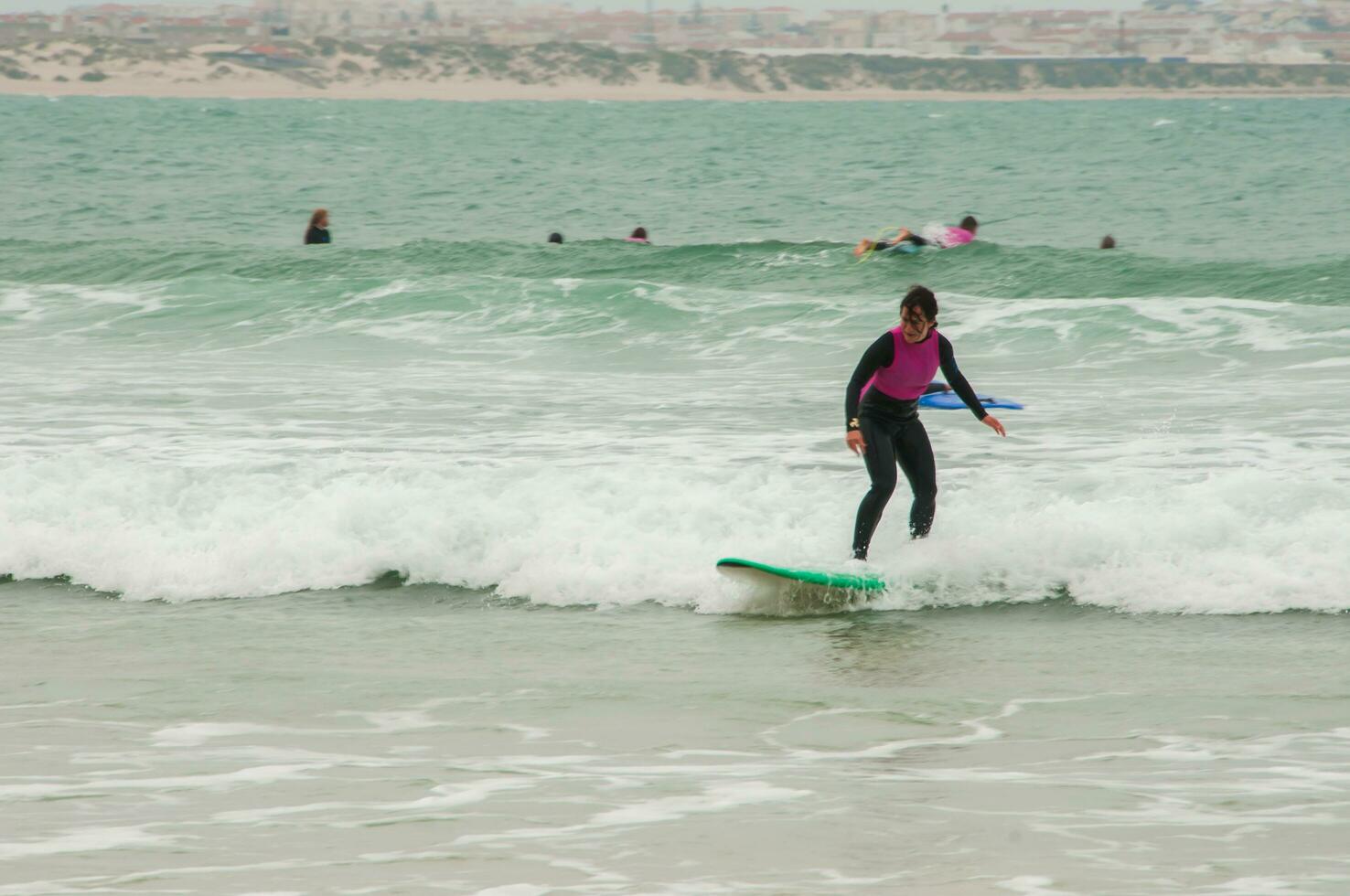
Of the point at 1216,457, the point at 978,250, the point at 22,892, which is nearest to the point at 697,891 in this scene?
the point at 22,892

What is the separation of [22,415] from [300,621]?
5.89 m

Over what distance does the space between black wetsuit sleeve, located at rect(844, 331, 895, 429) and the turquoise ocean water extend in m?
Answer: 0.98

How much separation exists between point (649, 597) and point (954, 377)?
200 cm

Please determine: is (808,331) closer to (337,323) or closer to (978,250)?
(337,323)

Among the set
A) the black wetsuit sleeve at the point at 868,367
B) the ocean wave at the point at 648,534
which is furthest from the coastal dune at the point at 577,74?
the black wetsuit sleeve at the point at 868,367

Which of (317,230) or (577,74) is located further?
(577,74)

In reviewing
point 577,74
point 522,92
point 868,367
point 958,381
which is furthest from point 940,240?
point 577,74

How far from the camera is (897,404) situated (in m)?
8.62

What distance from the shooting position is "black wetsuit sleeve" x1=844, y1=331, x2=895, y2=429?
27.6 ft

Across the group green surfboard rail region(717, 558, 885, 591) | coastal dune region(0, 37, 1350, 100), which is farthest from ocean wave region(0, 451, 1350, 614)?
coastal dune region(0, 37, 1350, 100)

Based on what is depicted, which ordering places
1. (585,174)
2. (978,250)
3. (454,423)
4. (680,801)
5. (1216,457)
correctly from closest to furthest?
(680,801)
(1216,457)
(454,423)
(978,250)
(585,174)

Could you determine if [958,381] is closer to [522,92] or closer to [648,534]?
[648,534]

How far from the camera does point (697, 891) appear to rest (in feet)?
15.7

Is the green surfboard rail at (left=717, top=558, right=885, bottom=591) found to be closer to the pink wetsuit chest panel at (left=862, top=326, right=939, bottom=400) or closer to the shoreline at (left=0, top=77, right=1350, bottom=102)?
the pink wetsuit chest panel at (left=862, top=326, right=939, bottom=400)
